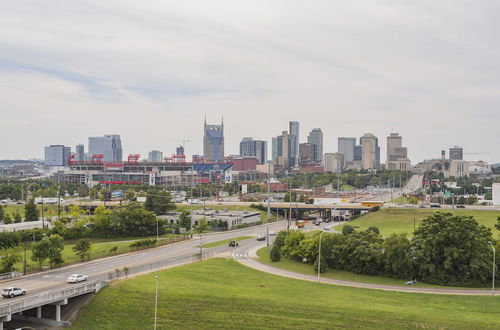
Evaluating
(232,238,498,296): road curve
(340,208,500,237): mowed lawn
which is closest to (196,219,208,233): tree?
(232,238,498,296): road curve

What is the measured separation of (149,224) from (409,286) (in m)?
66.7

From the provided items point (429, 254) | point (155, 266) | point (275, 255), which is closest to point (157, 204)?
point (155, 266)

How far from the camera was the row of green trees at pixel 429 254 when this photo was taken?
7162cm

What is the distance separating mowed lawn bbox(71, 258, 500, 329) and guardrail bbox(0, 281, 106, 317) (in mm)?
1502

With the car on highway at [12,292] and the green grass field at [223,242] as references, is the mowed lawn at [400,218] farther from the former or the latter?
Answer: the car on highway at [12,292]

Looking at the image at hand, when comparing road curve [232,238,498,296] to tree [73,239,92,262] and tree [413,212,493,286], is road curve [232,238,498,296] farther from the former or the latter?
tree [73,239,92,262]

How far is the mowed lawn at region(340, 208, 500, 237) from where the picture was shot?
12589cm

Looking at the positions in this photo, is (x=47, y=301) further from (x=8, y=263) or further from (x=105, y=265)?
(x=105, y=265)

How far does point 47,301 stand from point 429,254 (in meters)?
50.9

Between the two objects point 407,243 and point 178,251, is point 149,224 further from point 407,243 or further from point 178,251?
point 407,243

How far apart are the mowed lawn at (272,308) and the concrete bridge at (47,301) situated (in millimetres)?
1696

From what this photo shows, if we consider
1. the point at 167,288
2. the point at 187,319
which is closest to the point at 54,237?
the point at 167,288

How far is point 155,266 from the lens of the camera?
78.6m

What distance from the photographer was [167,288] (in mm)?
65438
